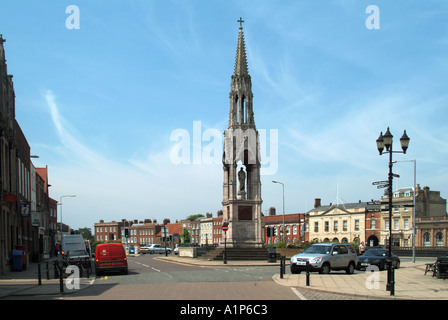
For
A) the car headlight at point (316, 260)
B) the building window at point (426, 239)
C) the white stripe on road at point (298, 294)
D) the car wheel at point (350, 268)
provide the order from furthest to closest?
the building window at point (426, 239)
the car wheel at point (350, 268)
the car headlight at point (316, 260)
the white stripe on road at point (298, 294)

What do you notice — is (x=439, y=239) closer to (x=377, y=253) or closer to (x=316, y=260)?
(x=377, y=253)

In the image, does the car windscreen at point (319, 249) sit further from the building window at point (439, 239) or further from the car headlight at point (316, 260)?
the building window at point (439, 239)

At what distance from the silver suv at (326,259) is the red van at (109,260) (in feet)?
29.6

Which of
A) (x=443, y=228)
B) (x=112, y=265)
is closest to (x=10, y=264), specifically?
(x=112, y=265)

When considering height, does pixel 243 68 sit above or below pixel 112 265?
above

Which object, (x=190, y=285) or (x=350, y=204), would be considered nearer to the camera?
(x=190, y=285)

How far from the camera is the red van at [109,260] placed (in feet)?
92.6

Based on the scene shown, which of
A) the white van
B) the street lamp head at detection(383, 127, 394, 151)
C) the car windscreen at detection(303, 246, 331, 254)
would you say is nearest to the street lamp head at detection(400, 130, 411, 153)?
the street lamp head at detection(383, 127, 394, 151)

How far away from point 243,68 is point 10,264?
24701mm

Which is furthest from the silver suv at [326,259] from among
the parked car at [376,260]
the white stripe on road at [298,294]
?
the white stripe on road at [298,294]

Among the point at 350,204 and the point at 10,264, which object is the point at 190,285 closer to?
the point at 10,264

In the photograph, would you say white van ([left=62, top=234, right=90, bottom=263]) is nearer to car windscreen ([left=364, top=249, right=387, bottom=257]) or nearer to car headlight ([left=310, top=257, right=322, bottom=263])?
car headlight ([left=310, top=257, right=322, bottom=263])
